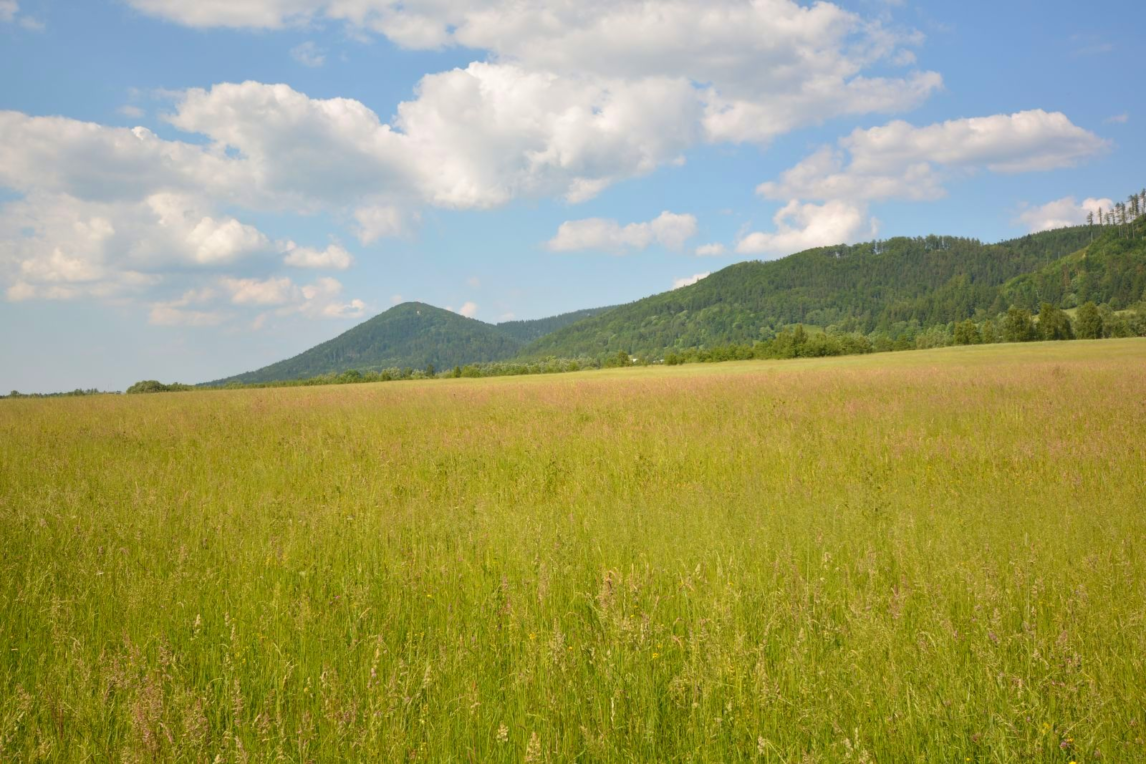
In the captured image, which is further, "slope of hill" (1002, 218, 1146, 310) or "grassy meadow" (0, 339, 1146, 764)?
"slope of hill" (1002, 218, 1146, 310)

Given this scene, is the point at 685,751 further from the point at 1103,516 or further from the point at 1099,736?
the point at 1103,516

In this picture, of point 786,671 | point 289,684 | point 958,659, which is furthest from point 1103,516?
point 289,684

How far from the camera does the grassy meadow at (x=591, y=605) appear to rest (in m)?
2.40

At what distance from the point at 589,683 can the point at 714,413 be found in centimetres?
954

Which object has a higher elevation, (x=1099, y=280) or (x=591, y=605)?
(x=1099, y=280)

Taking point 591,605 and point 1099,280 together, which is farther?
point 1099,280

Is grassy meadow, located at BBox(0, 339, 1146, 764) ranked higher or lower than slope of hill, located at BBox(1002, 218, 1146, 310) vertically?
lower

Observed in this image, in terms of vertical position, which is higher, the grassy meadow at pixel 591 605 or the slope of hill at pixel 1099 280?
the slope of hill at pixel 1099 280

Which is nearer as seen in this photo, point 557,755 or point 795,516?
point 557,755

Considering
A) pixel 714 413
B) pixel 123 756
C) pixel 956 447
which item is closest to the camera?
pixel 123 756

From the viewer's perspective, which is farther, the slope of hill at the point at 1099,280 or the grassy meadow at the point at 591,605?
the slope of hill at the point at 1099,280

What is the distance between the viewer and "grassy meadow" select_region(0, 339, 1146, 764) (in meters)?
2.40

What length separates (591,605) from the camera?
11.2 feet

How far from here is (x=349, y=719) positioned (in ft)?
7.80
